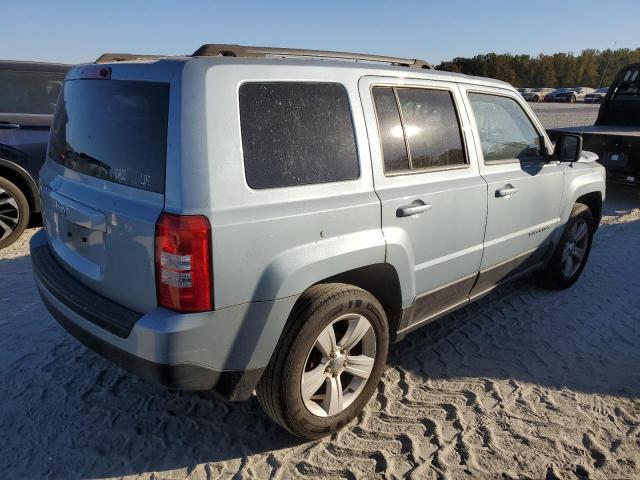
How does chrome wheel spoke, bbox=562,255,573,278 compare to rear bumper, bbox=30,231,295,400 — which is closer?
rear bumper, bbox=30,231,295,400

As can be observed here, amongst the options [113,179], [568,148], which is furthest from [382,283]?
[568,148]

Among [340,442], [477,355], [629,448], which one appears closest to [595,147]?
[477,355]

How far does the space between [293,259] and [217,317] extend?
0.42 metres

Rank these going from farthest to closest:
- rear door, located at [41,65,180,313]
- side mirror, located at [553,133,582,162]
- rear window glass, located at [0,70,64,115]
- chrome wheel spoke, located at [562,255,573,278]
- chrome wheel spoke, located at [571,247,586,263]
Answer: rear window glass, located at [0,70,64,115]
chrome wheel spoke, located at [571,247,586,263]
chrome wheel spoke, located at [562,255,573,278]
side mirror, located at [553,133,582,162]
rear door, located at [41,65,180,313]

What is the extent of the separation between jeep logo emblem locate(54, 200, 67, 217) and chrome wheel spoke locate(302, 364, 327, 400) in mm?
1456

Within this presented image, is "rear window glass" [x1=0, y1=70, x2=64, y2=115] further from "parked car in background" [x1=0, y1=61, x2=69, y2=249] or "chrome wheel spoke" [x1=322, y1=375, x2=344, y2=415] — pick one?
"chrome wheel spoke" [x1=322, y1=375, x2=344, y2=415]

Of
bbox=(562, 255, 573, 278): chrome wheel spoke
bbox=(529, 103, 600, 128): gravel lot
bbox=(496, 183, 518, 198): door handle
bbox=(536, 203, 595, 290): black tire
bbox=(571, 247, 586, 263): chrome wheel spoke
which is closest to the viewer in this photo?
bbox=(496, 183, 518, 198): door handle

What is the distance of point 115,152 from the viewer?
2.26m

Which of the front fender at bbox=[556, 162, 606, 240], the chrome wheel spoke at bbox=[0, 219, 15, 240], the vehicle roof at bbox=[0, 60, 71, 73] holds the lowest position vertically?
the chrome wheel spoke at bbox=[0, 219, 15, 240]

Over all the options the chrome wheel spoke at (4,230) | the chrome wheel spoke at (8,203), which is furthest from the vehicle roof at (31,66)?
the chrome wheel spoke at (4,230)

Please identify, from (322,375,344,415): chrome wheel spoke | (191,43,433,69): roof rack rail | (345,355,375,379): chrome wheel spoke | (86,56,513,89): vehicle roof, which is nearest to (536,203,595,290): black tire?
(86,56,513,89): vehicle roof

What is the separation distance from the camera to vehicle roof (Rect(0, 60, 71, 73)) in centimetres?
540

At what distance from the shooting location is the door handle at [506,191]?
3.31 m

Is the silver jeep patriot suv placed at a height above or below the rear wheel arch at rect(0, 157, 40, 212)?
above
